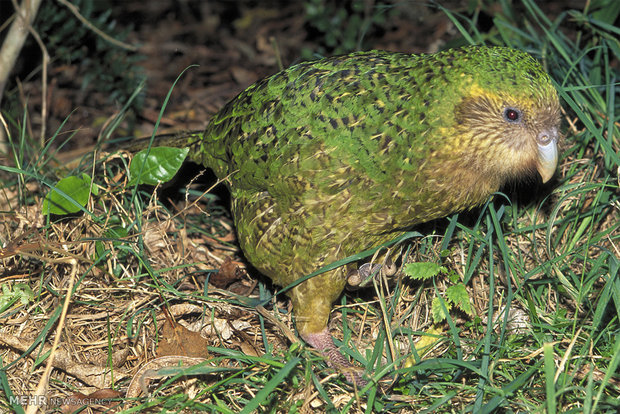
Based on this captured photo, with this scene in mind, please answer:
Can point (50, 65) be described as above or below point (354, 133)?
below

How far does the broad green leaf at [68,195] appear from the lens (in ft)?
11.4

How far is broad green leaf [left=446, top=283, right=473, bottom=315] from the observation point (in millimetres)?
3018

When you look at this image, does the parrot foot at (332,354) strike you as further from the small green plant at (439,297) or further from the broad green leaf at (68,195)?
the broad green leaf at (68,195)

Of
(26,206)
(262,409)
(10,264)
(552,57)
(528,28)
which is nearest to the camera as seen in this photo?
(262,409)

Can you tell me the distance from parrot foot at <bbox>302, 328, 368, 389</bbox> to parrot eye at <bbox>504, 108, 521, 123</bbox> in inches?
51.8

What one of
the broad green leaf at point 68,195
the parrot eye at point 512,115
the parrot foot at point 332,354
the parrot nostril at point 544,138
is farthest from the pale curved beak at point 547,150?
the broad green leaf at point 68,195

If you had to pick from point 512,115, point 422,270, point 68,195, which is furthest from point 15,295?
point 512,115

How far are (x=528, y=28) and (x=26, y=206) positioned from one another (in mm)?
3486

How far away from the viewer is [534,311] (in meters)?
3.09

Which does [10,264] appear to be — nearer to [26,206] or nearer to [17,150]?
[26,206]

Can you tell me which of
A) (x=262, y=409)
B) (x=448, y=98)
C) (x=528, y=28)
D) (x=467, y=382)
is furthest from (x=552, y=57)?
(x=262, y=409)

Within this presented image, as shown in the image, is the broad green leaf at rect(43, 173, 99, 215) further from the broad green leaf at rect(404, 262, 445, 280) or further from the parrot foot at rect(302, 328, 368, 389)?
the broad green leaf at rect(404, 262, 445, 280)

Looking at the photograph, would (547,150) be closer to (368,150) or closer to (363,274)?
(368,150)

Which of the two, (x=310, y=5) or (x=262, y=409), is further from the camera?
(x=310, y=5)
